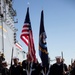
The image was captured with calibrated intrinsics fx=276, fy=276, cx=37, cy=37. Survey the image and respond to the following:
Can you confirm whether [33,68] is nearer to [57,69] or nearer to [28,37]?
[57,69]

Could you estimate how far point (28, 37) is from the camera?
1273 centimetres

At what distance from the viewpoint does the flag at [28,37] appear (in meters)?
12.4

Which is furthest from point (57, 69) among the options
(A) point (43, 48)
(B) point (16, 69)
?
(B) point (16, 69)

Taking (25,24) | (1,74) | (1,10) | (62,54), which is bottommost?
(1,74)

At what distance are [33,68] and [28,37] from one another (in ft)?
4.80

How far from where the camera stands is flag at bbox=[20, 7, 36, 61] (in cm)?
1238

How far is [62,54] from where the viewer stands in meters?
11.9

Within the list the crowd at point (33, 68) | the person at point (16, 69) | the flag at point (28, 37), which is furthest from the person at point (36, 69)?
the person at point (16, 69)

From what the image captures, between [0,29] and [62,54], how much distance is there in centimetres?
1243

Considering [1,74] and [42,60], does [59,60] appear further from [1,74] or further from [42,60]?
[1,74]

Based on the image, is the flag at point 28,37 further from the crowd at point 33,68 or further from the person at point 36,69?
the person at point 36,69

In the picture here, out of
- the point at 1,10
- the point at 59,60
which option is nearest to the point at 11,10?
the point at 1,10

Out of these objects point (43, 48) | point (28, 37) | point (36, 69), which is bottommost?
point (36, 69)

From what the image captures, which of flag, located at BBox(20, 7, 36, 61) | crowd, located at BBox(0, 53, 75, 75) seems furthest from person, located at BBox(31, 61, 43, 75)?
flag, located at BBox(20, 7, 36, 61)
